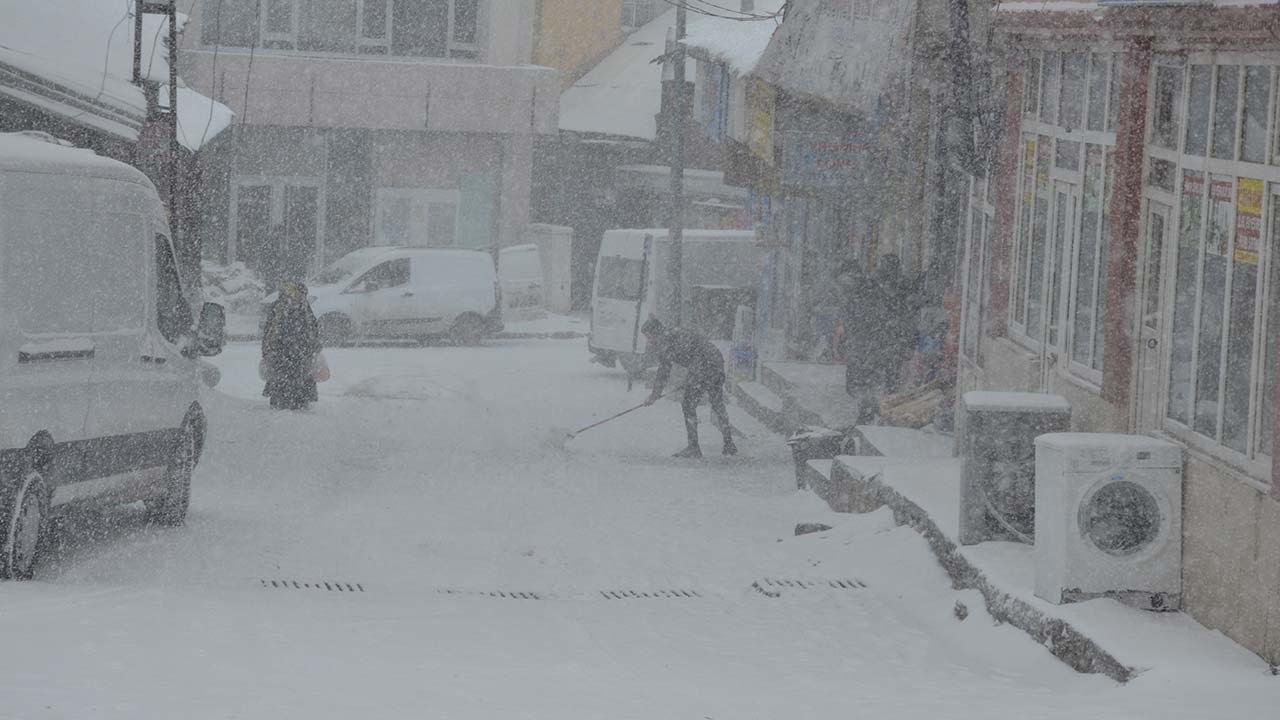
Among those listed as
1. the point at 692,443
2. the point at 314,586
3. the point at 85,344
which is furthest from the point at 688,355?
the point at 85,344

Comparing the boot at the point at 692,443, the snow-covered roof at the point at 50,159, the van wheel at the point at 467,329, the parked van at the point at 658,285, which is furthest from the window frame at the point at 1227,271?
the van wheel at the point at 467,329

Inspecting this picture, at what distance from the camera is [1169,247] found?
827 centimetres

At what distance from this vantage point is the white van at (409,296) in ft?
92.6

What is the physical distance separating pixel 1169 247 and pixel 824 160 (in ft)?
31.0

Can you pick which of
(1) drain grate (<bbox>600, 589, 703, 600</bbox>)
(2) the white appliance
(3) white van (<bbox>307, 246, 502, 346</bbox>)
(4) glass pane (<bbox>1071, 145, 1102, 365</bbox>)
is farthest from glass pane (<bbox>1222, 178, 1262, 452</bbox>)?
(3) white van (<bbox>307, 246, 502, 346</bbox>)

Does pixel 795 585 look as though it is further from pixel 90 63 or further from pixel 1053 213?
pixel 90 63

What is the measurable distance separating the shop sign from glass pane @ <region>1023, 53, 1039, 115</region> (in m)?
5.72

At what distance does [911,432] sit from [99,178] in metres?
7.16

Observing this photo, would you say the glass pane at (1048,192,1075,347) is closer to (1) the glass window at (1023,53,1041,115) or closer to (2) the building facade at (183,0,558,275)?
(1) the glass window at (1023,53,1041,115)

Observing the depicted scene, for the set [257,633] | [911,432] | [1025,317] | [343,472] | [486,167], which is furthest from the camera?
[486,167]

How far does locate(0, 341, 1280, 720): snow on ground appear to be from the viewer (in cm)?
636

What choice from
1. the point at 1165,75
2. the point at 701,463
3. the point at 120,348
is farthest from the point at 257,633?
the point at 701,463

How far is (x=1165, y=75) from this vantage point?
855cm

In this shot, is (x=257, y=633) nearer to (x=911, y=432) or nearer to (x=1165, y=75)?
(x=1165, y=75)
